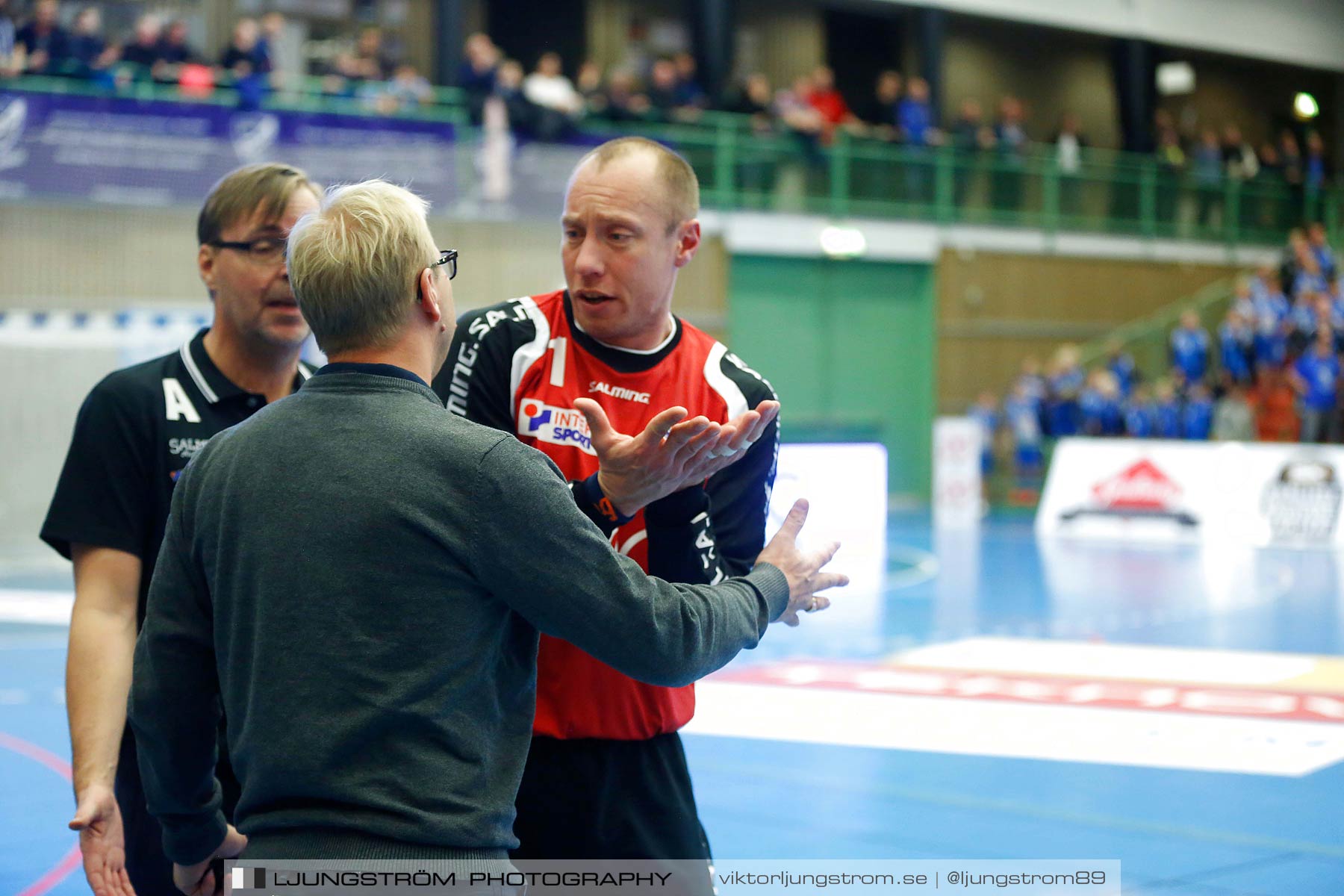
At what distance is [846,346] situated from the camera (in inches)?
999

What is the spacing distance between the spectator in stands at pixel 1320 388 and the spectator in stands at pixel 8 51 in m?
18.2

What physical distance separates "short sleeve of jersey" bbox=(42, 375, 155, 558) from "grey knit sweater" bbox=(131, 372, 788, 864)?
93 centimetres

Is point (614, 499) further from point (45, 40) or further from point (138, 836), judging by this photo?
point (45, 40)

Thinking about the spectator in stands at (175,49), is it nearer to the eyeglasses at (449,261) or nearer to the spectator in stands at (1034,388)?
the spectator in stands at (1034,388)

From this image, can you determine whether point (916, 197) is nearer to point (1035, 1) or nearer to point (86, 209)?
point (1035, 1)

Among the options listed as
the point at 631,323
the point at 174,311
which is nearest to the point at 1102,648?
the point at 631,323

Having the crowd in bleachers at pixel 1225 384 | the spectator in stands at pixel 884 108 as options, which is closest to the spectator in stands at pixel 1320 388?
the crowd in bleachers at pixel 1225 384

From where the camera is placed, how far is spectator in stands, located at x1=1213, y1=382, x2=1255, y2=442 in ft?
73.4

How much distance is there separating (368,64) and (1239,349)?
15562mm

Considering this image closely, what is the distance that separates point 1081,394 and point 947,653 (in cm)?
1445

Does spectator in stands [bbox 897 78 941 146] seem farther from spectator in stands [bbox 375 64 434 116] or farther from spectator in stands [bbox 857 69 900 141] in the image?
spectator in stands [bbox 375 64 434 116]

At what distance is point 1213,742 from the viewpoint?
7398 millimetres

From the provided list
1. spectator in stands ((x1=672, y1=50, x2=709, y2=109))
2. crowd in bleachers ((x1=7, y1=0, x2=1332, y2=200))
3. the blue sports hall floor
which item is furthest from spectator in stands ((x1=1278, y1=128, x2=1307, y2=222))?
the blue sports hall floor

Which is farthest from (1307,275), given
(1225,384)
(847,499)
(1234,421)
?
(847,499)
